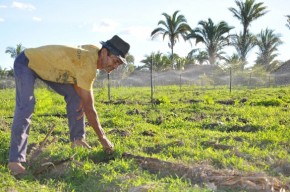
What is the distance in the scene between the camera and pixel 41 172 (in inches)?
171

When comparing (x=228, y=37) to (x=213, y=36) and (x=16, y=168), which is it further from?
(x=16, y=168)

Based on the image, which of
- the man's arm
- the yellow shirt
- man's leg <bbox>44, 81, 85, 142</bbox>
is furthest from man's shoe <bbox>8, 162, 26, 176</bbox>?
man's leg <bbox>44, 81, 85, 142</bbox>

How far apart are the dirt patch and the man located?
58 cm

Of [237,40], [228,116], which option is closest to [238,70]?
[237,40]

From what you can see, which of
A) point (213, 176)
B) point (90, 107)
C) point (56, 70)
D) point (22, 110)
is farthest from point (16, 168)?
point (213, 176)

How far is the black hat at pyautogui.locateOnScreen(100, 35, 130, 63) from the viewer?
4406mm

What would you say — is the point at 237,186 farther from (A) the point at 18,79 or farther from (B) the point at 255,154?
(A) the point at 18,79

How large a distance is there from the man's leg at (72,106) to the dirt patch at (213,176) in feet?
→ 2.63

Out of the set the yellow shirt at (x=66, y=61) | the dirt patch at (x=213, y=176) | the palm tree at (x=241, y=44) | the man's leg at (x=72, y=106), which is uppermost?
the palm tree at (x=241, y=44)

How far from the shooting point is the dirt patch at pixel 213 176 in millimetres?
3672

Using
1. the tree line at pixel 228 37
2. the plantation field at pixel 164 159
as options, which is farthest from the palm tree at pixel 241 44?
the plantation field at pixel 164 159

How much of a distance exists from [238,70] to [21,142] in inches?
1134

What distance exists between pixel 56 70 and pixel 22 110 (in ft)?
1.93

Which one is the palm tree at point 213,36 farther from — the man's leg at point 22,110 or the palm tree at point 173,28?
the man's leg at point 22,110
